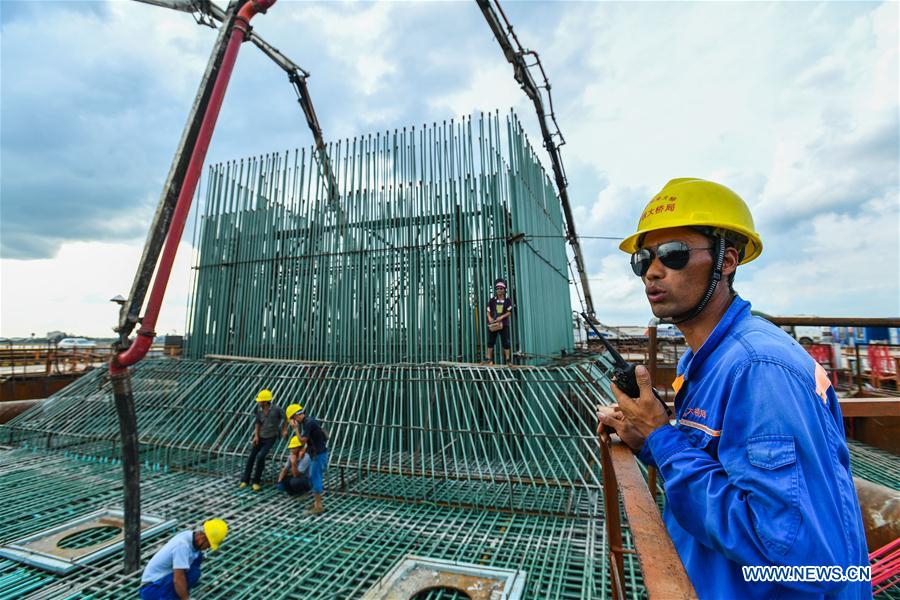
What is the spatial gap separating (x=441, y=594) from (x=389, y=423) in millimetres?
5138

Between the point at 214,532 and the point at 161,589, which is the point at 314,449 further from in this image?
the point at 161,589

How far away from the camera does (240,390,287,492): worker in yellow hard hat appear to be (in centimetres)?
742

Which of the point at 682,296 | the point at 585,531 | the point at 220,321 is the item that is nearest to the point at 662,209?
the point at 682,296

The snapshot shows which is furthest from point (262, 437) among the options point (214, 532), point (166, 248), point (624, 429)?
point (624, 429)

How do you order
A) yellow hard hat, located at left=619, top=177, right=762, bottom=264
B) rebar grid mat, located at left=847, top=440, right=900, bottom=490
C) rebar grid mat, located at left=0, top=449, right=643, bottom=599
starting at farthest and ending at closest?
rebar grid mat, located at left=847, top=440, right=900, bottom=490, rebar grid mat, located at left=0, top=449, right=643, bottom=599, yellow hard hat, located at left=619, top=177, right=762, bottom=264

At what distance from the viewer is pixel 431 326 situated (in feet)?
32.8

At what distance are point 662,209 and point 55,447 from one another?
13497 millimetres

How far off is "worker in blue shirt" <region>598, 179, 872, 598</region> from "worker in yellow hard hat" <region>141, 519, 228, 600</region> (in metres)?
4.78

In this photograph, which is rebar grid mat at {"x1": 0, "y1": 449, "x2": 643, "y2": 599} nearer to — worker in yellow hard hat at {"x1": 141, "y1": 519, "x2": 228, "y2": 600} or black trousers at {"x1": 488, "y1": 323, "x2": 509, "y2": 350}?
worker in yellow hard hat at {"x1": 141, "y1": 519, "x2": 228, "y2": 600}

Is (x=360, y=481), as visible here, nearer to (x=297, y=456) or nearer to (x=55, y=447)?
(x=297, y=456)

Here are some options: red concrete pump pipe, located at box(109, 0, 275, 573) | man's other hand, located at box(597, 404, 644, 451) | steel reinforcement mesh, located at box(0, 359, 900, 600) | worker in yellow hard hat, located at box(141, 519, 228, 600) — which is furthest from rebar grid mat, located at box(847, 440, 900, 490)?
red concrete pump pipe, located at box(109, 0, 275, 573)

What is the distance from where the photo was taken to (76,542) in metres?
5.56

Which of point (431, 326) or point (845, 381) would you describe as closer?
point (431, 326)

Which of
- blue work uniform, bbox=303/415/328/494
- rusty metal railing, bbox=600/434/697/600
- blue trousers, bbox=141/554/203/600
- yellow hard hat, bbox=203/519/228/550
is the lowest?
blue trousers, bbox=141/554/203/600
